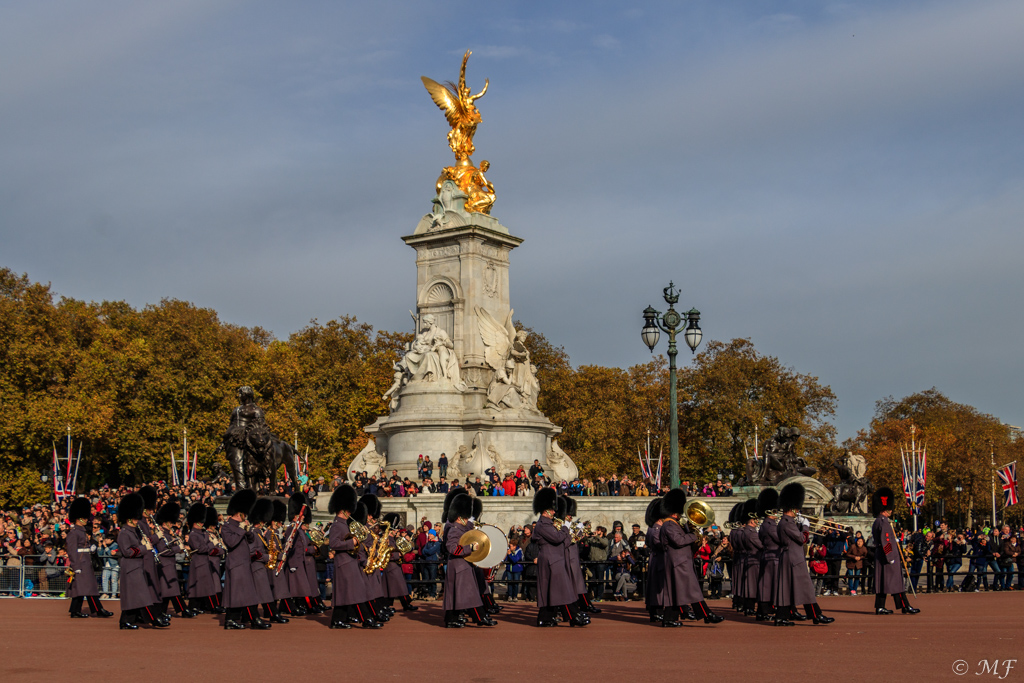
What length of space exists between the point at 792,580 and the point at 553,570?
331cm

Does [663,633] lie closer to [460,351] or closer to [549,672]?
[549,672]

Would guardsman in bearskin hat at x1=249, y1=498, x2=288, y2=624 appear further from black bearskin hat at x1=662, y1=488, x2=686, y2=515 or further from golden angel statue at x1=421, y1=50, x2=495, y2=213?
golden angel statue at x1=421, y1=50, x2=495, y2=213

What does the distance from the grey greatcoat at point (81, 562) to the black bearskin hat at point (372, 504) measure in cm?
431

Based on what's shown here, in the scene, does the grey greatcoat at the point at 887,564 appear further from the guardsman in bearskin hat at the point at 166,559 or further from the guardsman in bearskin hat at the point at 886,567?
the guardsman in bearskin hat at the point at 166,559

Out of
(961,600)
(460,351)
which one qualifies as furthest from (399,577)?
(460,351)

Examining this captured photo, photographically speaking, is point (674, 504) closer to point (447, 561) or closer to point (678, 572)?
point (678, 572)

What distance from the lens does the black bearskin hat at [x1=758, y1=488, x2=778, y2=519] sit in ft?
63.4

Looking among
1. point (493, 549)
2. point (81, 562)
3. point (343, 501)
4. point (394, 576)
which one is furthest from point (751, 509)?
point (81, 562)

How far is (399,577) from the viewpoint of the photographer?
1939 cm

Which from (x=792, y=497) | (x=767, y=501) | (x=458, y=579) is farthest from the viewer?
(x=767, y=501)

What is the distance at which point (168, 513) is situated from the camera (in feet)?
66.3

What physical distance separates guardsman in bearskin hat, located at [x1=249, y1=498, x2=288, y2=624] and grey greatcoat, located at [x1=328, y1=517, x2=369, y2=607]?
113cm

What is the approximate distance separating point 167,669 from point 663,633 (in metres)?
6.62

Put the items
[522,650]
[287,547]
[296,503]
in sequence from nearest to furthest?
1. [522,650]
2. [287,547]
3. [296,503]
